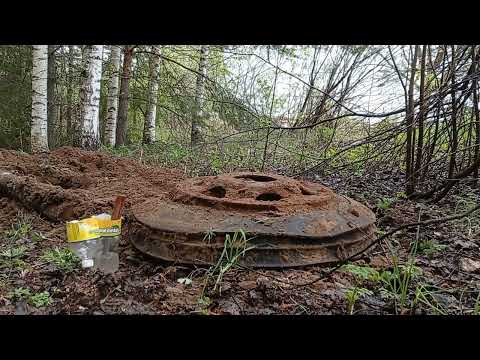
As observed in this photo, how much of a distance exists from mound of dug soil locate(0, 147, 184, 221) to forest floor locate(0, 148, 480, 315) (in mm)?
16

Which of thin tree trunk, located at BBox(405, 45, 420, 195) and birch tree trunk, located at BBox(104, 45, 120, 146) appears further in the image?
birch tree trunk, located at BBox(104, 45, 120, 146)

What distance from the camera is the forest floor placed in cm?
206

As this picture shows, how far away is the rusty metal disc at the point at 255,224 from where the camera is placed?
2.39 metres

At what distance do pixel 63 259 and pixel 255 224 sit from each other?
4.23 ft

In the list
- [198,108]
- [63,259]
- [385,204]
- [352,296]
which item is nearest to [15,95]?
[198,108]

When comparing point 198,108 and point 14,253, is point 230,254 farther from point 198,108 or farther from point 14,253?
point 198,108

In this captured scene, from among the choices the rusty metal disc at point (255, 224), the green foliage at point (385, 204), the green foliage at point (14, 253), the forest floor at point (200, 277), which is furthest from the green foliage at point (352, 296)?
the green foliage at point (14, 253)

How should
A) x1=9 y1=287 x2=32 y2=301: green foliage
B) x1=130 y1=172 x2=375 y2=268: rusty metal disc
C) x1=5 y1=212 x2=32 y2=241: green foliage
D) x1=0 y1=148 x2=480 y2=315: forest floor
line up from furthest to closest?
x1=5 y1=212 x2=32 y2=241: green foliage → x1=130 y1=172 x2=375 y2=268: rusty metal disc → x1=9 y1=287 x2=32 y2=301: green foliage → x1=0 y1=148 x2=480 y2=315: forest floor

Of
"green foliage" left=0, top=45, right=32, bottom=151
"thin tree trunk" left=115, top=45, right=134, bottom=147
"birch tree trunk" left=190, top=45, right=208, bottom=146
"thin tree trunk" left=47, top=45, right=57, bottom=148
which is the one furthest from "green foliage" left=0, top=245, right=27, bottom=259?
"thin tree trunk" left=47, top=45, right=57, bottom=148

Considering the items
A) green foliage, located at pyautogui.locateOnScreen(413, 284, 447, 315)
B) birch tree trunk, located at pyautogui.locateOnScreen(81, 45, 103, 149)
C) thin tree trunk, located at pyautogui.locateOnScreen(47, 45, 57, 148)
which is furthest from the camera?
thin tree trunk, located at pyautogui.locateOnScreen(47, 45, 57, 148)

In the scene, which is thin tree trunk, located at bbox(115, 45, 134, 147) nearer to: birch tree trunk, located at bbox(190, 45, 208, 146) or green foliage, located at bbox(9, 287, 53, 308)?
birch tree trunk, located at bbox(190, 45, 208, 146)

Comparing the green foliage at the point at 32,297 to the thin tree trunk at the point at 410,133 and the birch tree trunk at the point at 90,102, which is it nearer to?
the thin tree trunk at the point at 410,133

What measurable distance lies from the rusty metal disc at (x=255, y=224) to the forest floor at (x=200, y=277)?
10 centimetres
